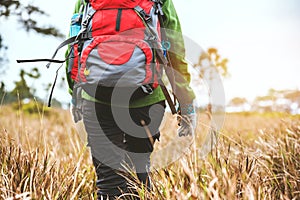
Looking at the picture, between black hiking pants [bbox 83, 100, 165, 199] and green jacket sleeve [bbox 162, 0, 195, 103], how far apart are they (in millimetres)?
149

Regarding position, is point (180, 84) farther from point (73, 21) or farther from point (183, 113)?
point (73, 21)

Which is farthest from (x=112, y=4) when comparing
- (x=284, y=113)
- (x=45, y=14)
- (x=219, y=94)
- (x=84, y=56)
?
(x=284, y=113)

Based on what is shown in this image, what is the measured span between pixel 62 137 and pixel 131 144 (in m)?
2.59

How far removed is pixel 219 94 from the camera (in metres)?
2.79

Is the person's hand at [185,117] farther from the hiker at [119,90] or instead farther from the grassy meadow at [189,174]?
the grassy meadow at [189,174]

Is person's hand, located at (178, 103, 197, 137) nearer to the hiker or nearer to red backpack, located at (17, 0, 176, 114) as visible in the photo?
the hiker

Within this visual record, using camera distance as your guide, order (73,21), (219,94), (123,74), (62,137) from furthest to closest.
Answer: (62,137) → (219,94) → (73,21) → (123,74)

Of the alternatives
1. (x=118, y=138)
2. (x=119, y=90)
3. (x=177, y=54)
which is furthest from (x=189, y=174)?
(x=177, y=54)

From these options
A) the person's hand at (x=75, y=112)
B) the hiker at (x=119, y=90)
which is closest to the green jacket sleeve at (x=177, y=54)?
the hiker at (x=119, y=90)

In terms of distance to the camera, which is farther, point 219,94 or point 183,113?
point 219,94

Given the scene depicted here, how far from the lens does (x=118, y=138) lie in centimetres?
230

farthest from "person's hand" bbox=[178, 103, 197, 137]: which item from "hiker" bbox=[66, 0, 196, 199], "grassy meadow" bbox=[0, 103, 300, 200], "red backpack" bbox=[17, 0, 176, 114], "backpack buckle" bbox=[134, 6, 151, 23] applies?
"backpack buckle" bbox=[134, 6, 151, 23]

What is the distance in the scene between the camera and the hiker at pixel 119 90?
6.50 feet

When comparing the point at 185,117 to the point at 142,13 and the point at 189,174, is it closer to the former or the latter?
the point at 142,13
